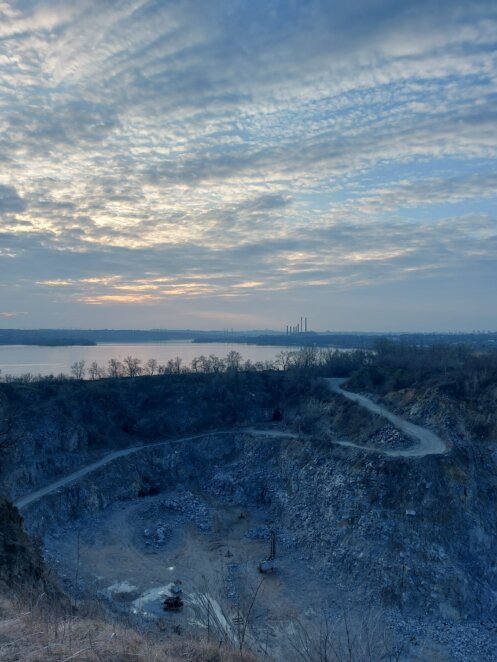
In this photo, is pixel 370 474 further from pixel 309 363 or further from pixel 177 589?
pixel 309 363

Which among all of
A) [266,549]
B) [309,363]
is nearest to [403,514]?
[266,549]

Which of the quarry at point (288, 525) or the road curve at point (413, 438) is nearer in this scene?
the quarry at point (288, 525)

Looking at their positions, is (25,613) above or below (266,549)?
above

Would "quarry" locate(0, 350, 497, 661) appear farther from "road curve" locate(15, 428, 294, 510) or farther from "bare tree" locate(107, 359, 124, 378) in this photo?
"bare tree" locate(107, 359, 124, 378)

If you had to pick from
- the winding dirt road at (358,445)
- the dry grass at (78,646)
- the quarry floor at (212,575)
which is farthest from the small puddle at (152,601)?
the dry grass at (78,646)

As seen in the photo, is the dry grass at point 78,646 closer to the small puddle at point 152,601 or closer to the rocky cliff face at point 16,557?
the rocky cliff face at point 16,557

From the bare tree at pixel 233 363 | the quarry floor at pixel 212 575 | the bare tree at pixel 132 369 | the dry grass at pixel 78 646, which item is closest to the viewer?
the dry grass at pixel 78 646

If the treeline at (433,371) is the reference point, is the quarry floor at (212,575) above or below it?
below
